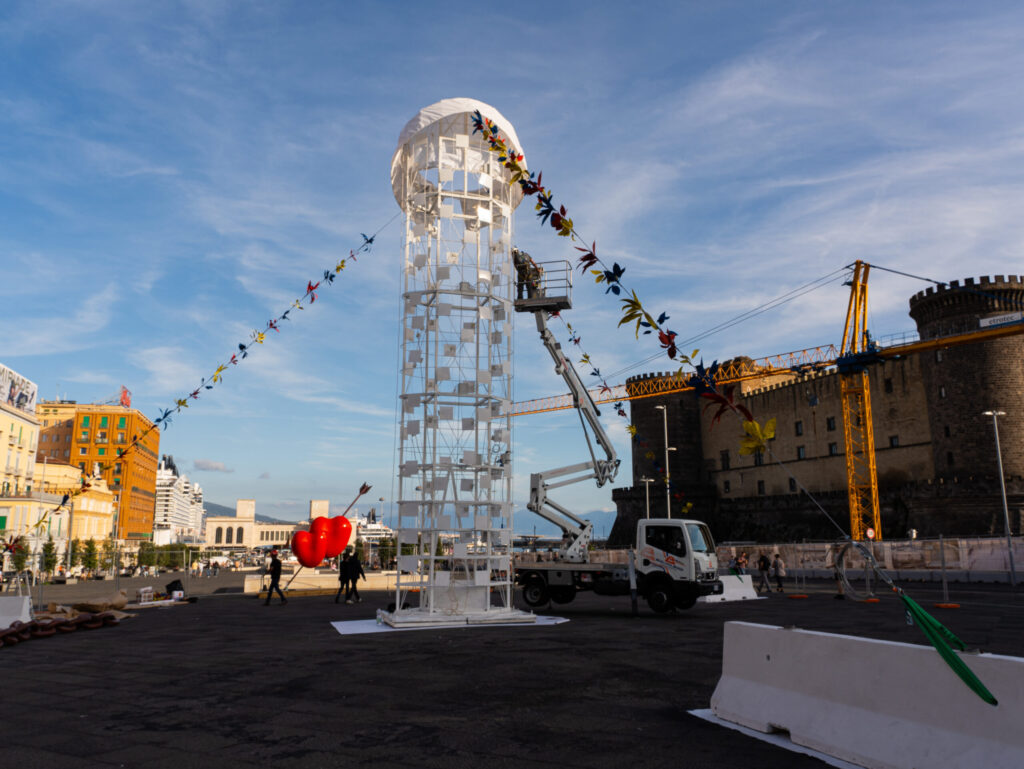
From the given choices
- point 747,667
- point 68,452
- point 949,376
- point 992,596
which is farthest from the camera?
point 68,452

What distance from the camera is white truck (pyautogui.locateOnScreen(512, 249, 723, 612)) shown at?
62.7 feet

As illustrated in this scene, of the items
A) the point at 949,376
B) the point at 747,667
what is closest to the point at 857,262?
the point at 949,376

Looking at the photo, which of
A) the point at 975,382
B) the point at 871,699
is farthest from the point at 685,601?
the point at 975,382

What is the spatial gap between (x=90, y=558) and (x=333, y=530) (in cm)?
5461

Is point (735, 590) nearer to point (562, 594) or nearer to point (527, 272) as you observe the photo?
point (562, 594)

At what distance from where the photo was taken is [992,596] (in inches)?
955

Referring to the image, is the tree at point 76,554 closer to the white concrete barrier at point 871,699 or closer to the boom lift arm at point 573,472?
the boom lift arm at point 573,472

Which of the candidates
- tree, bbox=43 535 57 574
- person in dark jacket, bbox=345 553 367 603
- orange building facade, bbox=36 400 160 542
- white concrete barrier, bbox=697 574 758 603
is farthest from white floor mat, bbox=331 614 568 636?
orange building facade, bbox=36 400 160 542

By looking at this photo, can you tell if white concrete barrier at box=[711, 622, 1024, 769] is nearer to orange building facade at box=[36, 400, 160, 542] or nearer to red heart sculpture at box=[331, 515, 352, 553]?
red heart sculpture at box=[331, 515, 352, 553]

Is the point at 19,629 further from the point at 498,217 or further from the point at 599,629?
the point at 498,217

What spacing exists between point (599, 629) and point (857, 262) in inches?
2215

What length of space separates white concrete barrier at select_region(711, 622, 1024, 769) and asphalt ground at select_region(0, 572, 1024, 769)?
254mm

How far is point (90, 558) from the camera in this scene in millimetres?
65938

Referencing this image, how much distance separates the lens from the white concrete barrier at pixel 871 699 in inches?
197
